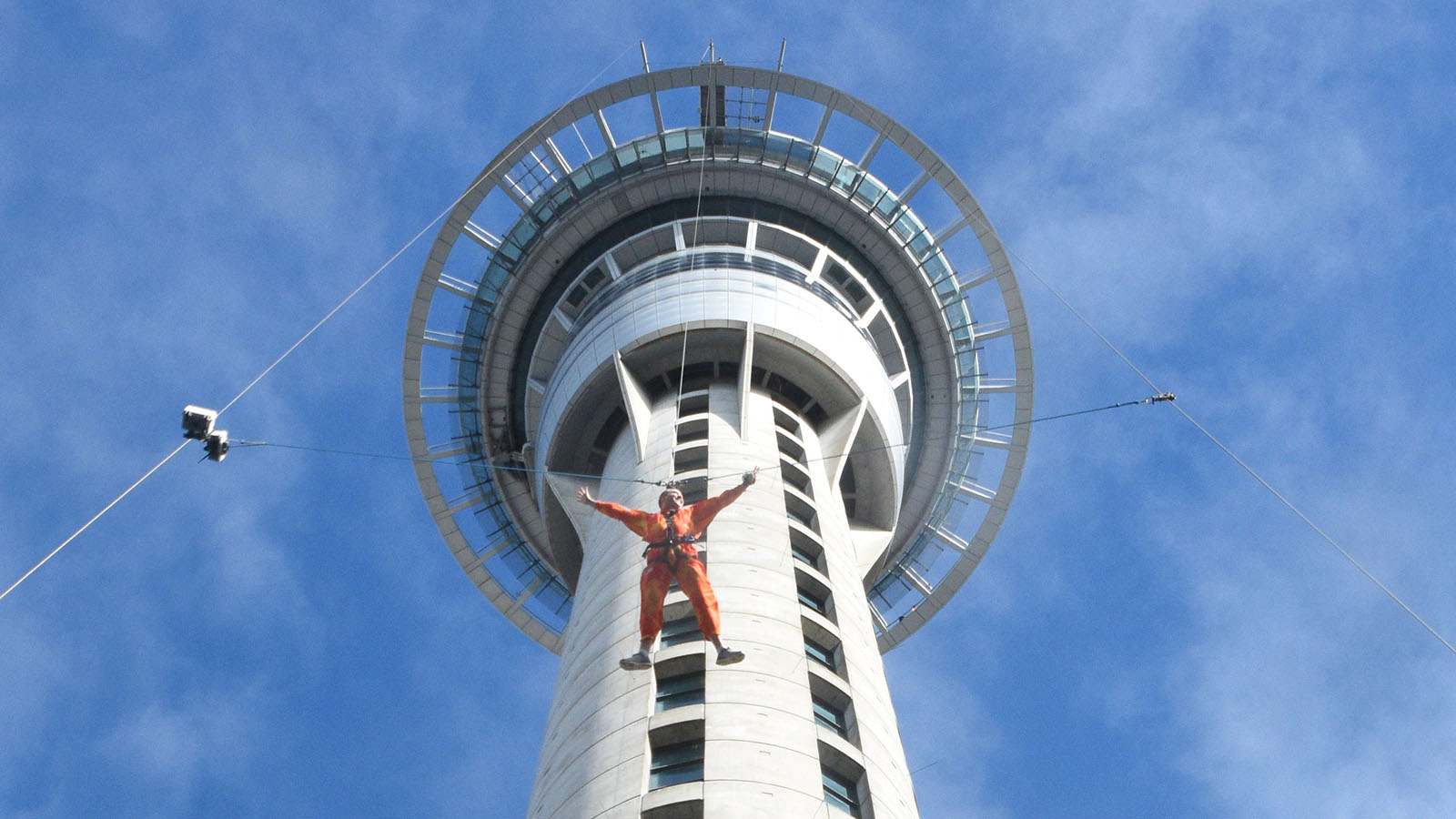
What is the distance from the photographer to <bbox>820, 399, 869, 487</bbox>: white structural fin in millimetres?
42875

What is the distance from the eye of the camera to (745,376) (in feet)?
139

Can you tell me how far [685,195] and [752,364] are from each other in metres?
9.72

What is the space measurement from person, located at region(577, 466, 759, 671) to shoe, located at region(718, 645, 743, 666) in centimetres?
35

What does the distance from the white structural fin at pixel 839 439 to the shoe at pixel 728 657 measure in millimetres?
15832

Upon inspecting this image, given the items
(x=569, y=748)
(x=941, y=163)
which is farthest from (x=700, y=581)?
(x=941, y=163)

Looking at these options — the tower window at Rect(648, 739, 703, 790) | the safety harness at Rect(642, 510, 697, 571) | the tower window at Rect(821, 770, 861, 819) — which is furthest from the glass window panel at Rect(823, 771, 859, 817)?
the safety harness at Rect(642, 510, 697, 571)

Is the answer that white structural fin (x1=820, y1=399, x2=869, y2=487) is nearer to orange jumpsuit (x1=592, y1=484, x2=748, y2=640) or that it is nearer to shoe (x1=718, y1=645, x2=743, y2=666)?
orange jumpsuit (x1=592, y1=484, x2=748, y2=640)

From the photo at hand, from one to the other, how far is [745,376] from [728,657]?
16.4 m

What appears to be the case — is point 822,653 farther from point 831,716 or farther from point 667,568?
point 667,568

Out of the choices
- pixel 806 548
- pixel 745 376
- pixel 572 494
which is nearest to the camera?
pixel 806 548

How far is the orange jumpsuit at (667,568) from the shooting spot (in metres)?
28.2

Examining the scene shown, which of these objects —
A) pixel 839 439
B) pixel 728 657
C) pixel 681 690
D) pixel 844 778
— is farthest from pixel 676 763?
pixel 839 439

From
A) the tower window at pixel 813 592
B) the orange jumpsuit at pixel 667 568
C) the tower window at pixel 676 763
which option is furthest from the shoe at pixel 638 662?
the tower window at pixel 813 592

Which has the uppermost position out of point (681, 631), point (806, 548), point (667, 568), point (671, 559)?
point (806, 548)
